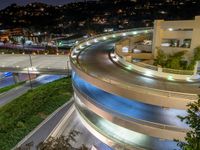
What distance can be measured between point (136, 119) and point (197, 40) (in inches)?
649

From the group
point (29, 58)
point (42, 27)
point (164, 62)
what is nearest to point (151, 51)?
point (164, 62)

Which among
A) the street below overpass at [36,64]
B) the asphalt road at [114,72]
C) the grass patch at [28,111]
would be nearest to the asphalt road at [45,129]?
the grass patch at [28,111]

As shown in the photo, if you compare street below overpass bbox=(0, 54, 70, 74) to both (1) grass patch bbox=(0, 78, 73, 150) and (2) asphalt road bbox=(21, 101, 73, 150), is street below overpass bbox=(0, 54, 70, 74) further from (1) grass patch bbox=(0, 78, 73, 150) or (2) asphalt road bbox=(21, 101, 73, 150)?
(2) asphalt road bbox=(21, 101, 73, 150)

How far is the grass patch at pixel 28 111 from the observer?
85.4 ft

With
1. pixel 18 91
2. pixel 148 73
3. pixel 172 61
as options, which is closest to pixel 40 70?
pixel 18 91

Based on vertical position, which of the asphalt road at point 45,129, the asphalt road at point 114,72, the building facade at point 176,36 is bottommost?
the asphalt road at point 45,129

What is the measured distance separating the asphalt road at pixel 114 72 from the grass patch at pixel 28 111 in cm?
768

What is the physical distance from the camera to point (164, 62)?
2825 centimetres

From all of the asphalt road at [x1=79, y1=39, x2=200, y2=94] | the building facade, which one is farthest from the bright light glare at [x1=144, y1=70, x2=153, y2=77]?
the building facade

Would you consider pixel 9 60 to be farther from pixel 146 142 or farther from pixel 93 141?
pixel 146 142

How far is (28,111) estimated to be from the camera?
3122 cm

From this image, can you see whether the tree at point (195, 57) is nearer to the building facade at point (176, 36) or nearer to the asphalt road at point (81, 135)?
the building facade at point (176, 36)

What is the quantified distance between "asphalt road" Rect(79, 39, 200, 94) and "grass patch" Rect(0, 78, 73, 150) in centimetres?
768

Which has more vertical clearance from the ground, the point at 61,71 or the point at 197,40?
the point at 197,40
